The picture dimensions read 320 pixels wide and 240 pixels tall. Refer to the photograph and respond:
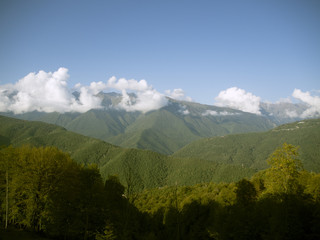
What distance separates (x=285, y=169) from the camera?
1024 inches

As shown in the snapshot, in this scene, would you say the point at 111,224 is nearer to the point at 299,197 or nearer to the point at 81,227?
the point at 81,227

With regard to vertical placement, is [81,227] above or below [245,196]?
below

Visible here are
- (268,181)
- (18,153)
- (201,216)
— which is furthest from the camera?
(201,216)

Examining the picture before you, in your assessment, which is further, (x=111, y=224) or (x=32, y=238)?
(x=111, y=224)

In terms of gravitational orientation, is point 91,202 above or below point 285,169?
below

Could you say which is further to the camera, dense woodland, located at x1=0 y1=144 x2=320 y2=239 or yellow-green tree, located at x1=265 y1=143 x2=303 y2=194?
dense woodland, located at x1=0 y1=144 x2=320 y2=239

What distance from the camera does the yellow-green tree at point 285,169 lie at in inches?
1024

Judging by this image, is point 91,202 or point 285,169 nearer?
point 285,169

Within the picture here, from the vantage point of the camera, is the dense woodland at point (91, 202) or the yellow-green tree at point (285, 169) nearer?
the yellow-green tree at point (285, 169)

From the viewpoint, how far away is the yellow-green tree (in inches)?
1024

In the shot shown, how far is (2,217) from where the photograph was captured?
132ft

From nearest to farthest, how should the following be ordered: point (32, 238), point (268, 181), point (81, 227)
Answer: point (268, 181) → point (32, 238) → point (81, 227)

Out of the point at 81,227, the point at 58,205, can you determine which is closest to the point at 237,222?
the point at 81,227

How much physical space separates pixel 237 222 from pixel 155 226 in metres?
32.3
